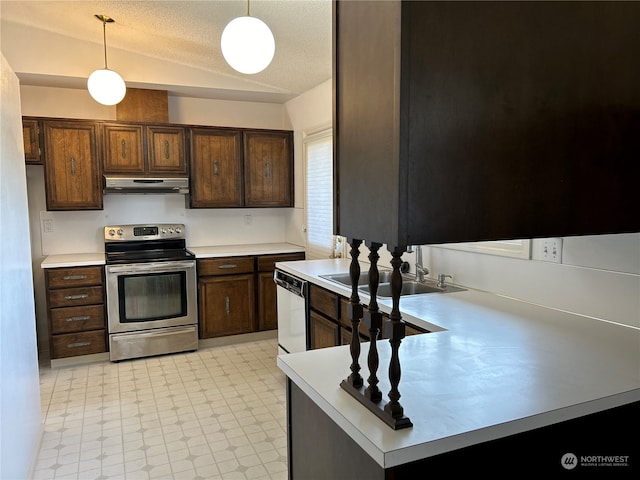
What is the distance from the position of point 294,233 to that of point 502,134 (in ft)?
13.2

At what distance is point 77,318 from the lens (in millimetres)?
3889

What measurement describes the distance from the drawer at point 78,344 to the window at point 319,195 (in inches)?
81.0

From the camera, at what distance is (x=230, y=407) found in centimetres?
311

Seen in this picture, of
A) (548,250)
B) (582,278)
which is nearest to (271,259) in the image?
(548,250)

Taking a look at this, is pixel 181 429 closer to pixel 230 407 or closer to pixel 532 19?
pixel 230 407

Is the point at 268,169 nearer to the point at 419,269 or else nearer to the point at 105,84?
the point at 105,84

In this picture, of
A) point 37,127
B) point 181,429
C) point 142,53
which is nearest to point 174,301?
point 181,429

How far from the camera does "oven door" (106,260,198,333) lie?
3.96 metres

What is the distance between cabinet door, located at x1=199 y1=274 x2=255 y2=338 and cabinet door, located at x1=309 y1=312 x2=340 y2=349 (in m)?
1.51

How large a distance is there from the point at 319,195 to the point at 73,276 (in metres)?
2.28

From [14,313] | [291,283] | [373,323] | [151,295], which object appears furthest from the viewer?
[151,295]

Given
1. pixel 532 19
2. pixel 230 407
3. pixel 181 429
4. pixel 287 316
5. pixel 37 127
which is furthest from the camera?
pixel 37 127

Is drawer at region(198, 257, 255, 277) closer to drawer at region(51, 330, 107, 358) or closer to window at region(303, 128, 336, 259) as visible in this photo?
window at region(303, 128, 336, 259)

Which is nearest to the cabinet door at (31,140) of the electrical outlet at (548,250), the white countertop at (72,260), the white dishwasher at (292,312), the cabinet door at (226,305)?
the white countertop at (72,260)
